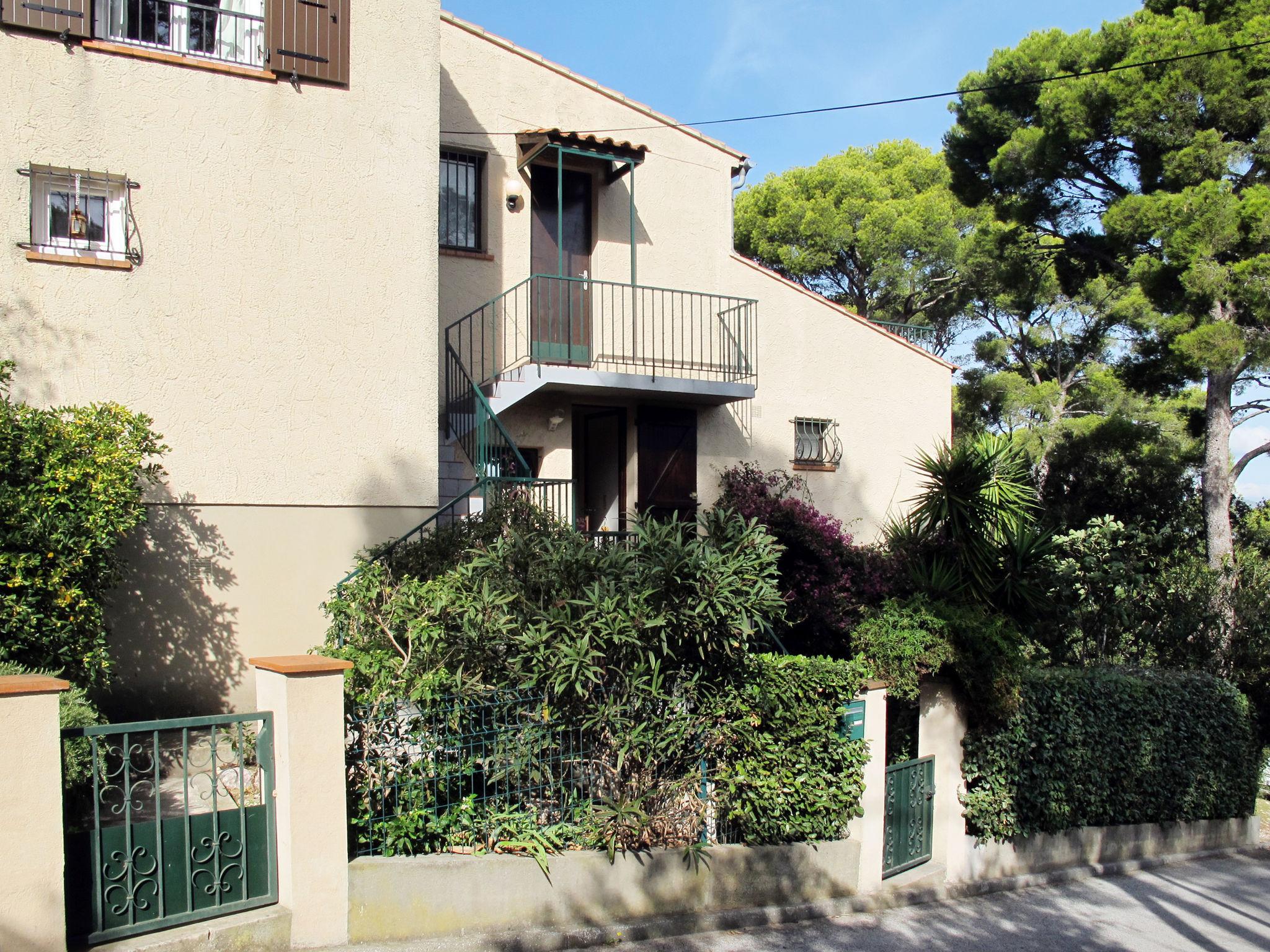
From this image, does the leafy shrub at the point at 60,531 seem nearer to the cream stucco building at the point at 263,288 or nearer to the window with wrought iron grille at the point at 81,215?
the cream stucco building at the point at 263,288

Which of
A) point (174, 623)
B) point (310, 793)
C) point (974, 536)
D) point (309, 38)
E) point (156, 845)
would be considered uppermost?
point (309, 38)

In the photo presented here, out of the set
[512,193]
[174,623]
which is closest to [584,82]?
[512,193]

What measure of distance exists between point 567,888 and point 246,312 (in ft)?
17.8

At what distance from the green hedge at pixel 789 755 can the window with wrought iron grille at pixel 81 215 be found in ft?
19.6

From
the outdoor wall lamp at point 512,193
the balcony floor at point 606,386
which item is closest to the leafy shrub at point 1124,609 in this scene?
the balcony floor at point 606,386

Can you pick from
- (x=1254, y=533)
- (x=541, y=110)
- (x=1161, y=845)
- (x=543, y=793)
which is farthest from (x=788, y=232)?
(x=543, y=793)

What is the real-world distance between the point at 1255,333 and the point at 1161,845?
7.83 metres

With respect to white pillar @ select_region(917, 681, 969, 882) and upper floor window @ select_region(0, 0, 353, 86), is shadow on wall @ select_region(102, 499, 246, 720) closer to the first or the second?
upper floor window @ select_region(0, 0, 353, 86)

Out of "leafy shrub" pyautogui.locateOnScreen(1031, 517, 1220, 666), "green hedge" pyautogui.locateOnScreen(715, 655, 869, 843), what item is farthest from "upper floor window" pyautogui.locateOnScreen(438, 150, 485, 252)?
"leafy shrub" pyautogui.locateOnScreen(1031, 517, 1220, 666)

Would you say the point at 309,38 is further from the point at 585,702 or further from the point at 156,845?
the point at 156,845

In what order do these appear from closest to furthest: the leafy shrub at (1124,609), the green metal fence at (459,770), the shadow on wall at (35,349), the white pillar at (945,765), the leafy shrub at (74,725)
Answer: the leafy shrub at (74,725), the green metal fence at (459,770), the shadow on wall at (35,349), the white pillar at (945,765), the leafy shrub at (1124,609)

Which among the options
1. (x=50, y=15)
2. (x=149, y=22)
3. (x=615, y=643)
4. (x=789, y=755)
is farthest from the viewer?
(x=149, y=22)

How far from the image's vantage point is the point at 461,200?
39.6ft

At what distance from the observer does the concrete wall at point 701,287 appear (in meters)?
12.1
